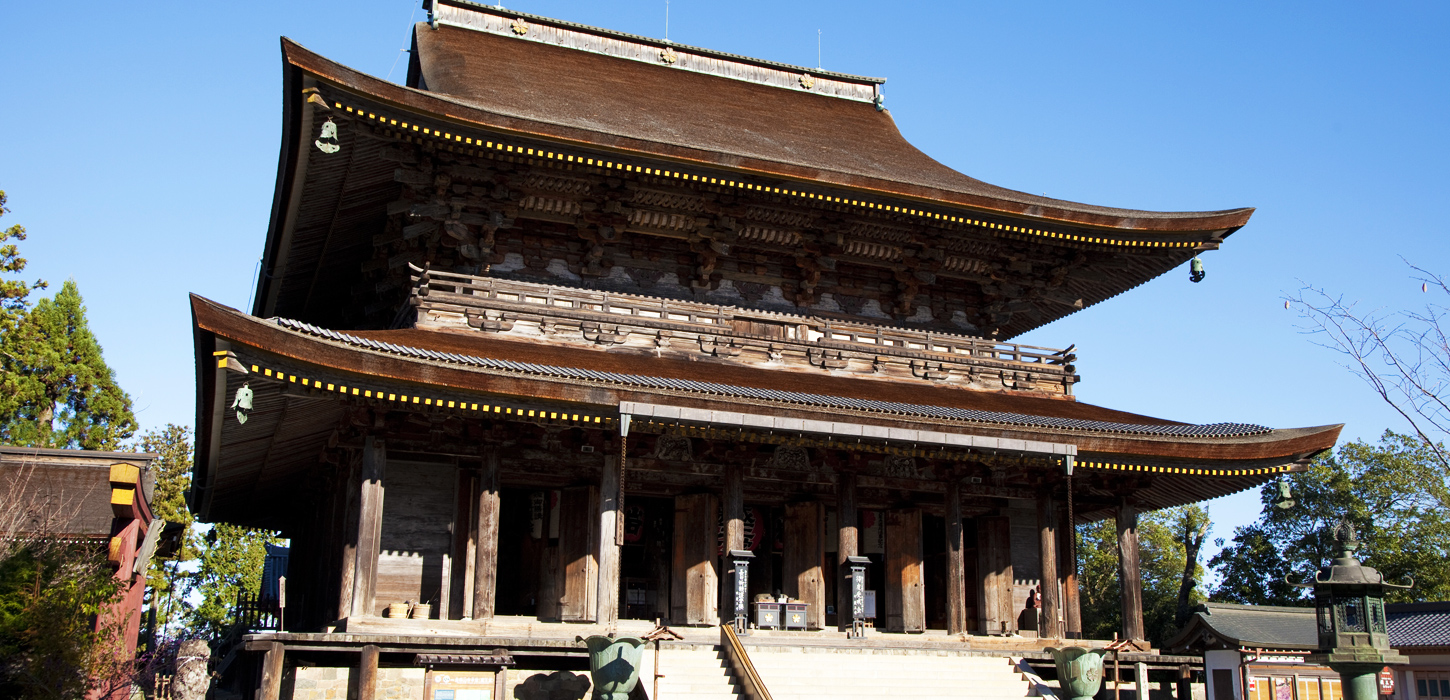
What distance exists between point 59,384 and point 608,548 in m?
32.7

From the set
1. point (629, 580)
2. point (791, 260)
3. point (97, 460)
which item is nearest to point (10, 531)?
point (97, 460)

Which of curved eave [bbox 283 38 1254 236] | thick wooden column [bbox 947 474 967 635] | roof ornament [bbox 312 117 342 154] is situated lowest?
thick wooden column [bbox 947 474 967 635]

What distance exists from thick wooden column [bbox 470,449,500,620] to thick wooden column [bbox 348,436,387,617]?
1330mm

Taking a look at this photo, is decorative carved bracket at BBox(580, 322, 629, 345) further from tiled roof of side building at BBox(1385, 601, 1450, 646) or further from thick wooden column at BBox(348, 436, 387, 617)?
tiled roof of side building at BBox(1385, 601, 1450, 646)

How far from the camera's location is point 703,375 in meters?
16.7

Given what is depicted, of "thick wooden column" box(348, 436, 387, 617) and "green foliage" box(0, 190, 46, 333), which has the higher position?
"green foliage" box(0, 190, 46, 333)

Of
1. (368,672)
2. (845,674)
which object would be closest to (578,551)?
(368,672)

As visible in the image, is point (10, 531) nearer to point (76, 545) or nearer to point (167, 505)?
point (76, 545)

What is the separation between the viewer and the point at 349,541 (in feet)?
51.5

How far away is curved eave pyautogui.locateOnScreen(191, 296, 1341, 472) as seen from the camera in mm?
12930

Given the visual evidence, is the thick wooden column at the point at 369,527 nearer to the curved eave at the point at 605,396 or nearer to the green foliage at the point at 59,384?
the curved eave at the point at 605,396

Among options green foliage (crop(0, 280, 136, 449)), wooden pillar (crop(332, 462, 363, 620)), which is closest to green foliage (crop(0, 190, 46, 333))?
green foliage (crop(0, 280, 136, 449))

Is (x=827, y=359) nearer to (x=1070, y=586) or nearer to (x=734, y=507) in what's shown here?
(x=734, y=507)

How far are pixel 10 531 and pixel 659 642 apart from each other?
1009 centimetres
